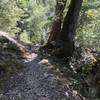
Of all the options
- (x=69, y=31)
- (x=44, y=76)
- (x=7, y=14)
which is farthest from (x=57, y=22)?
(x=7, y=14)

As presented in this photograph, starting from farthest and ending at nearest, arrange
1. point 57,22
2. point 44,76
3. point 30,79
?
point 57,22 → point 44,76 → point 30,79

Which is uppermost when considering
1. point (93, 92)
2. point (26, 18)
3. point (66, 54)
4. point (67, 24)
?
point (67, 24)

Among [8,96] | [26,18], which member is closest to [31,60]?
[8,96]

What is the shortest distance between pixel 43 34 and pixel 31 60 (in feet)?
103

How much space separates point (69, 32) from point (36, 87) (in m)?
4.30

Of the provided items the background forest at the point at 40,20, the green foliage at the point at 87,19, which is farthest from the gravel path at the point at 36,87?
the green foliage at the point at 87,19

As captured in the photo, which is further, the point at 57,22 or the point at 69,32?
the point at 57,22

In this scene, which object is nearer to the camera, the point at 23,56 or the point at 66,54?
the point at 23,56

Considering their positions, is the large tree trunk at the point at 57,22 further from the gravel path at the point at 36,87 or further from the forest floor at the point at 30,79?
the gravel path at the point at 36,87

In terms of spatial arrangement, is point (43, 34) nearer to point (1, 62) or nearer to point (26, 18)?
point (26, 18)

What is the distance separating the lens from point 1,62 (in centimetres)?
Answer: 889

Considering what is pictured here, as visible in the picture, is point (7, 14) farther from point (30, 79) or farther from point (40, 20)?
point (30, 79)

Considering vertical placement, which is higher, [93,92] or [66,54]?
[66,54]

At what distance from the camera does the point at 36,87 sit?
782 cm
